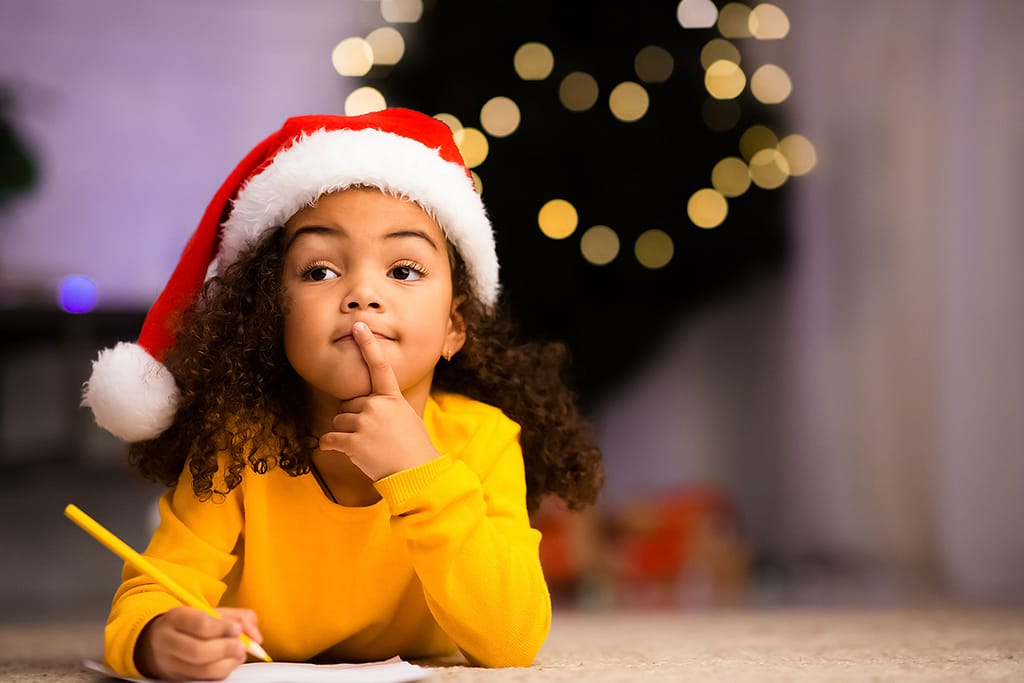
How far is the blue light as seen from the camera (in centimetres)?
206

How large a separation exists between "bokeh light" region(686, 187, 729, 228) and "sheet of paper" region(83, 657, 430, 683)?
1.59m

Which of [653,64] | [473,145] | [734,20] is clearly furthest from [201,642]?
[734,20]

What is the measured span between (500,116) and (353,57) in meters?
0.46

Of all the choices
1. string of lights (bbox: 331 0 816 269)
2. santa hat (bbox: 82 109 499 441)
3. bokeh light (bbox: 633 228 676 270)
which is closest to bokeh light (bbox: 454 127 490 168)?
string of lights (bbox: 331 0 816 269)

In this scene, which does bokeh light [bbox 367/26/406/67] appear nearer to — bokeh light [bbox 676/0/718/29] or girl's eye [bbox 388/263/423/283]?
bokeh light [bbox 676/0/718/29]

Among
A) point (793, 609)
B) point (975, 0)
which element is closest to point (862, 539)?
point (793, 609)

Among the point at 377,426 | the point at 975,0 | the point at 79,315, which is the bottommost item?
the point at 377,426

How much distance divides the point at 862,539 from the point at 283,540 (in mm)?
1638

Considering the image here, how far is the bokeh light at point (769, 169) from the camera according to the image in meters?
2.19

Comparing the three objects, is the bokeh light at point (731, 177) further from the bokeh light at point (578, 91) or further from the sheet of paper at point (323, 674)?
the sheet of paper at point (323, 674)

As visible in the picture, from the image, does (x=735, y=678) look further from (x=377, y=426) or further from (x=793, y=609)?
(x=793, y=609)

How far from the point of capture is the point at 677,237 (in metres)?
2.18

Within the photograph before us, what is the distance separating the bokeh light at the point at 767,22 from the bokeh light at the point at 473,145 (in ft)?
2.07

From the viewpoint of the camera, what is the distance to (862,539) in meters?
2.15
